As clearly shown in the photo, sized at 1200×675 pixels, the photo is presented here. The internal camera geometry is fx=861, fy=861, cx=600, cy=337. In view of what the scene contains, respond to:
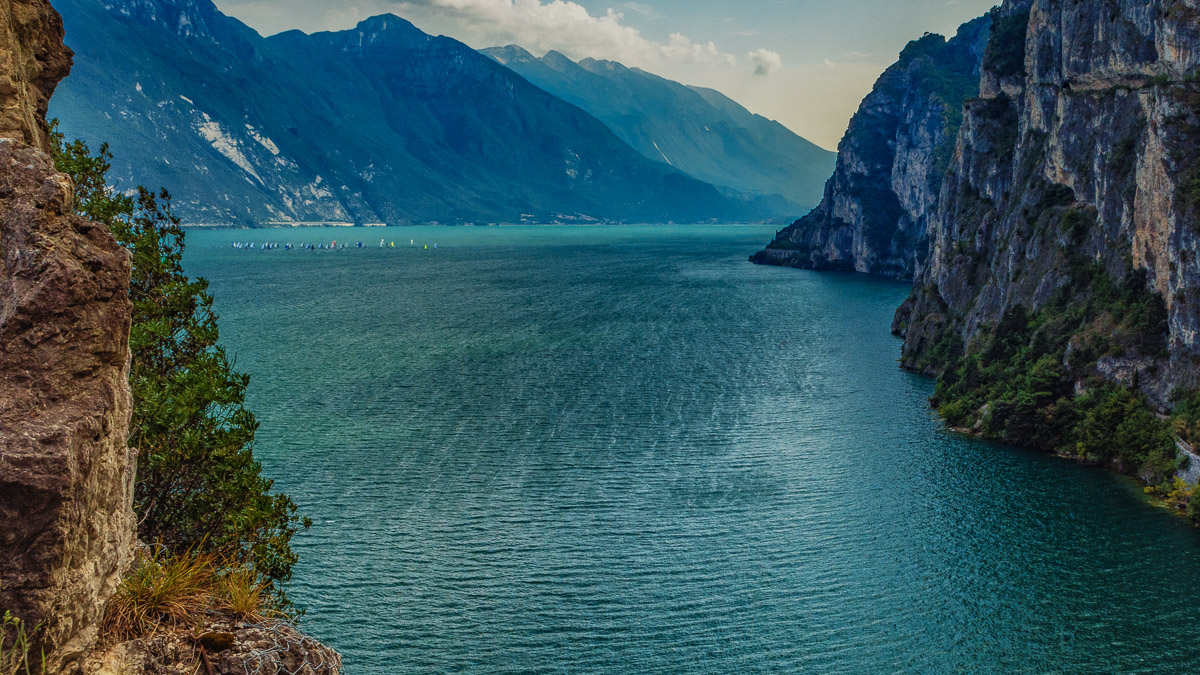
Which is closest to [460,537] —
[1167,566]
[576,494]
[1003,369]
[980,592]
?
[576,494]

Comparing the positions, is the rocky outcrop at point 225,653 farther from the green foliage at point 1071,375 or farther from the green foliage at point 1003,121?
the green foliage at point 1003,121

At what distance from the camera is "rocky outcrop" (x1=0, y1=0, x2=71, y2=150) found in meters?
14.7

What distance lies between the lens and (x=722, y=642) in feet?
125

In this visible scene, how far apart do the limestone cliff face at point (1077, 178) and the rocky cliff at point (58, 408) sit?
212 feet

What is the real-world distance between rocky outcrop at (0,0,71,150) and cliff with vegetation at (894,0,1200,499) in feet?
207

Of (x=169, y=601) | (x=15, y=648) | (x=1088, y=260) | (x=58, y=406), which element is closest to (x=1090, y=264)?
(x=1088, y=260)

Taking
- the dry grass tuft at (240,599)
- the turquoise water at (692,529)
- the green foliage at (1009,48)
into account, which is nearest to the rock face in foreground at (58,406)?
the dry grass tuft at (240,599)

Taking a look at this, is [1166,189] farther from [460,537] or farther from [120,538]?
[120,538]

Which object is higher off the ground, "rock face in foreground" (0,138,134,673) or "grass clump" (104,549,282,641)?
"rock face in foreground" (0,138,134,673)

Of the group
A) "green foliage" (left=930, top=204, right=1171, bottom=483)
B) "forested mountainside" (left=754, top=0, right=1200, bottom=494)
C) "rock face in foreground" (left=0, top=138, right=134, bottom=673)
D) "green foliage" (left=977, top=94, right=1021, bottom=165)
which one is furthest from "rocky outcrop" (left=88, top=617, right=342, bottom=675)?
"green foliage" (left=977, top=94, right=1021, bottom=165)

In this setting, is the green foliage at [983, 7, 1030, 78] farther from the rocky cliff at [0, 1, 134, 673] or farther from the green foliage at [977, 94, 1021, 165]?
the rocky cliff at [0, 1, 134, 673]

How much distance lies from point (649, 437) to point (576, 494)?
587 inches

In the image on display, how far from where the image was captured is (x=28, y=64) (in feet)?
55.3

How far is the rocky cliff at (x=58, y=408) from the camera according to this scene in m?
11.4
